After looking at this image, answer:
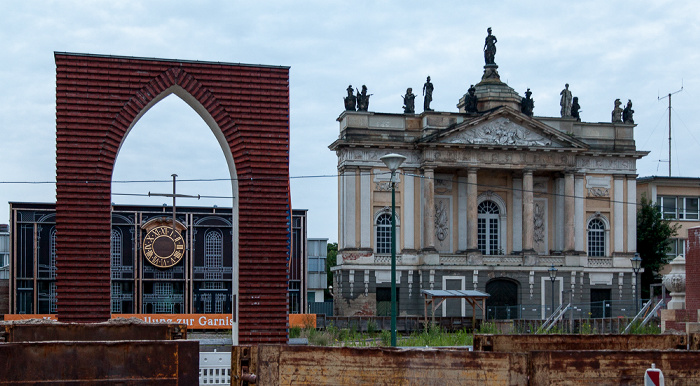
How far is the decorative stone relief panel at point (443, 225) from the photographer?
191 feet

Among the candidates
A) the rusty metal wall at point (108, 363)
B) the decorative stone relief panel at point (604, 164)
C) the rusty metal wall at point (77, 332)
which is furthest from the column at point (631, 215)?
the rusty metal wall at point (108, 363)

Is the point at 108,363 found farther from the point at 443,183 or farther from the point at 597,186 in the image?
the point at 597,186

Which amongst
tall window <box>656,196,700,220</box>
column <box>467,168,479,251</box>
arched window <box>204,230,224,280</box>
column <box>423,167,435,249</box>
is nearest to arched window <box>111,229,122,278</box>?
arched window <box>204,230,224,280</box>

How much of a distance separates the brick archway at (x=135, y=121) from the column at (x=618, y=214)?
42592 mm

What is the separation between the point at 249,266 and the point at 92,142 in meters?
4.47

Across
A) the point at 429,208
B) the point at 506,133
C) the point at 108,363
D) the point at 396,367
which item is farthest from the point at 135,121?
the point at 506,133

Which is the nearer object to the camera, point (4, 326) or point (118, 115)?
point (4, 326)

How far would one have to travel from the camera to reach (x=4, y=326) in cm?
1672

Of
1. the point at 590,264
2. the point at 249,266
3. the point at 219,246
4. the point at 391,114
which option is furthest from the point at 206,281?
the point at 249,266

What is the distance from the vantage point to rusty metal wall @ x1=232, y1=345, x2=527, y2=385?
12.1 m

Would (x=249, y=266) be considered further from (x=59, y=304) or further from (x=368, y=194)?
(x=368, y=194)

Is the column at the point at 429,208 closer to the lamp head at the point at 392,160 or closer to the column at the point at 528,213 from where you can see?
the column at the point at 528,213

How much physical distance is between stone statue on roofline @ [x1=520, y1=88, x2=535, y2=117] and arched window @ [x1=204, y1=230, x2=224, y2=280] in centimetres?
2089

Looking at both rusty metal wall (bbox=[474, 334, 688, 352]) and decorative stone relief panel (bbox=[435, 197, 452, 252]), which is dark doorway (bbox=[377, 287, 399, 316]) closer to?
decorative stone relief panel (bbox=[435, 197, 452, 252])
